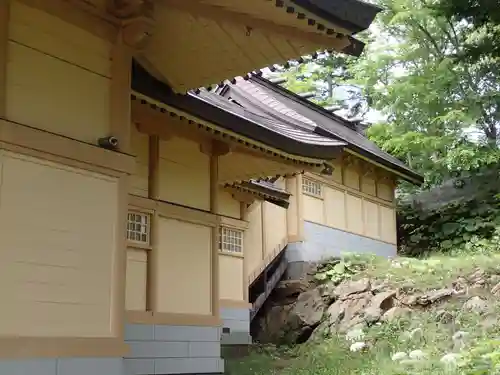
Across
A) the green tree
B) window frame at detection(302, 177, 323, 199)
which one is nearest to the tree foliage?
the green tree

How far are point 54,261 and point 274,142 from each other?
13.5ft

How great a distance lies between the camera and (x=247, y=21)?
19.2 ft

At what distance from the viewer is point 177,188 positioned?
8203 mm

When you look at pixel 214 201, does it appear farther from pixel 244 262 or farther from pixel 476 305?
pixel 476 305

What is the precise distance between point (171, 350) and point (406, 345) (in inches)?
211

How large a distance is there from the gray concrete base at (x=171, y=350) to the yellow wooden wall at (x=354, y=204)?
904 centimetres

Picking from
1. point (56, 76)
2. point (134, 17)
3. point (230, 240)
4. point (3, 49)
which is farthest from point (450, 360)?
point (3, 49)

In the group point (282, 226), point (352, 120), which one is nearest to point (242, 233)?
point (282, 226)

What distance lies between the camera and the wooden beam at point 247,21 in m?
5.78

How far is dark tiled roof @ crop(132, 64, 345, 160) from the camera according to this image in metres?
6.84

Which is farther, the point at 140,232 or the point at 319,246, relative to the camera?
the point at 319,246

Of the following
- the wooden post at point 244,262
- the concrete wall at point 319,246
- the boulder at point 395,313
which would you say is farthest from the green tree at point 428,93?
→ the wooden post at point 244,262

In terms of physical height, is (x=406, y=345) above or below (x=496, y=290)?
below

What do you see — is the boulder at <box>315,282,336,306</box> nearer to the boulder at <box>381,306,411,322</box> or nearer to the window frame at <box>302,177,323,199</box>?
the boulder at <box>381,306,411,322</box>
